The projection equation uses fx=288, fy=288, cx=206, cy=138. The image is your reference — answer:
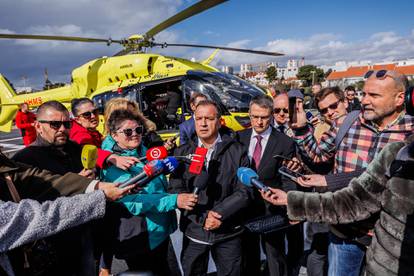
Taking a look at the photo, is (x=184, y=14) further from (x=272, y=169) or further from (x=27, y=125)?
(x=27, y=125)

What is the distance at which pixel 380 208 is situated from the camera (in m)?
1.73

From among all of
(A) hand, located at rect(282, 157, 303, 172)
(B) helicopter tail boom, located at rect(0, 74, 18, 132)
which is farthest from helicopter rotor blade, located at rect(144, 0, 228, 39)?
(B) helicopter tail boom, located at rect(0, 74, 18, 132)

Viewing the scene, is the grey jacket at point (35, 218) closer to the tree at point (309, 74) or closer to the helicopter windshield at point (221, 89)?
the helicopter windshield at point (221, 89)

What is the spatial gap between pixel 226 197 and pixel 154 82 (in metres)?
5.61

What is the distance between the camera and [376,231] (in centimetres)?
166

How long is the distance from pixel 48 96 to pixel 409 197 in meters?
10.2

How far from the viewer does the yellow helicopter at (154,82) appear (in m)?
7.04

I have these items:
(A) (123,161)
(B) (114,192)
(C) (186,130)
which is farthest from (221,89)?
(B) (114,192)

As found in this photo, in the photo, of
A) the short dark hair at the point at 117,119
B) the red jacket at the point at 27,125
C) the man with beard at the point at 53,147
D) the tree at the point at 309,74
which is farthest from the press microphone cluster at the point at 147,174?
the tree at the point at 309,74

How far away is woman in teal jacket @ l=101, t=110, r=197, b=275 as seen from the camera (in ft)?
7.37

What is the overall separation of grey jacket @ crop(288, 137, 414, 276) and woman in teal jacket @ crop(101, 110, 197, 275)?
0.82m

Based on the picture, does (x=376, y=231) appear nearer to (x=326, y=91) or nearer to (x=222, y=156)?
(x=222, y=156)

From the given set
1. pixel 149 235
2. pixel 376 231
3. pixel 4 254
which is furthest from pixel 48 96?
pixel 376 231

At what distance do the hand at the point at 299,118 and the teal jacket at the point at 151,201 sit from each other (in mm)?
1694
